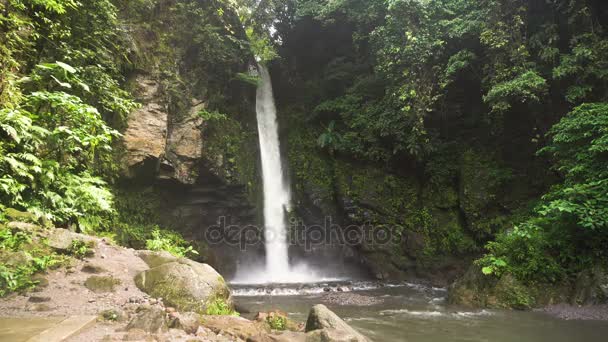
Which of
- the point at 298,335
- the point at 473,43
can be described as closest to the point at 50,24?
the point at 298,335

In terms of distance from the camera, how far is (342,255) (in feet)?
48.3

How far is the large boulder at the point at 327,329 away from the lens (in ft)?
14.6

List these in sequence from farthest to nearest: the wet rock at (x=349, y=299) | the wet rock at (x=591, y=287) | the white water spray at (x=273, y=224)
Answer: the white water spray at (x=273, y=224) < the wet rock at (x=349, y=299) < the wet rock at (x=591, y=287)

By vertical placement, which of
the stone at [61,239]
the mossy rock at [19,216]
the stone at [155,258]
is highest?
the mossy rock at [19,216]

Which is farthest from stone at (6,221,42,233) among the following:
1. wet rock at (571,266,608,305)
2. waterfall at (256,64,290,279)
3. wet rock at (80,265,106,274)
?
waterfall at (256,64,290,279)

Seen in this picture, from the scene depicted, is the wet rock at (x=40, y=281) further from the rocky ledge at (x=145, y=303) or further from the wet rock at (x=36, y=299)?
the wet rock at (x=36, y=299)

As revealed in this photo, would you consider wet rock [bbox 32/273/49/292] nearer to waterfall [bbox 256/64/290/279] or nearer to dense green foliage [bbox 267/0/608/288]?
dense green foliage [bbox 267/0/608/288]

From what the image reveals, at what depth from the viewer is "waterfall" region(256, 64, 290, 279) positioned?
14.5m

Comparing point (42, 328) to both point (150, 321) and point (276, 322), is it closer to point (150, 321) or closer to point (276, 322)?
point (150, 321)

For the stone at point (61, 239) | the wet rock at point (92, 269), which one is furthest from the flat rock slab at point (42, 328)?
the stone at point (61, 239)

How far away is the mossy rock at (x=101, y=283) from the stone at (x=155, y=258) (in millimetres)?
889

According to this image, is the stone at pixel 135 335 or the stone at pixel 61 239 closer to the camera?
the stone at pixel 135 335

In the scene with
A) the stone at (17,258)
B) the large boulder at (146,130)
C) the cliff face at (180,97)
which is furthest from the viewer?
the cliff face at (180,97)

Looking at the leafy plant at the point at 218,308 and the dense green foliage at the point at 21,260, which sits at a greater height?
the dense green foliage at the point at 21,260
